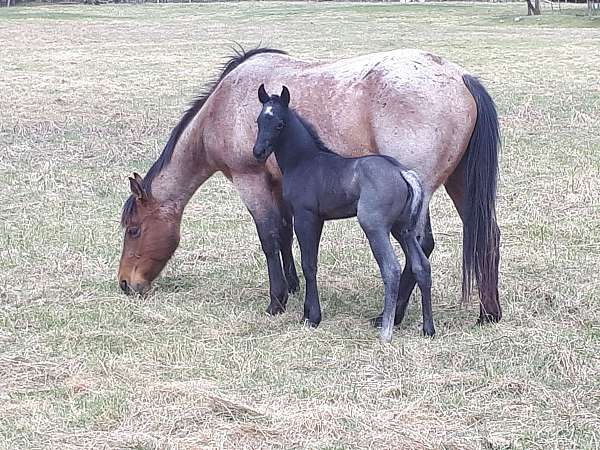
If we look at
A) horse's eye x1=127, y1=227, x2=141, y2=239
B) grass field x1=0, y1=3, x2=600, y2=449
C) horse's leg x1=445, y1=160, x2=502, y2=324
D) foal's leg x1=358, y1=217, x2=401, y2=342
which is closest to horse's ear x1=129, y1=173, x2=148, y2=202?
horse's eye x1=127, y1=227, x2=141, y2=239

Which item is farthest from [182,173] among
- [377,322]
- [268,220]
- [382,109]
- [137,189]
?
[377,322]

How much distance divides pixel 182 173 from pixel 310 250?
52.8 inches

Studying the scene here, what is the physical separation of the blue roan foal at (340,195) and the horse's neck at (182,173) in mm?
970

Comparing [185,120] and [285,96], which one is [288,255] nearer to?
[185,120]

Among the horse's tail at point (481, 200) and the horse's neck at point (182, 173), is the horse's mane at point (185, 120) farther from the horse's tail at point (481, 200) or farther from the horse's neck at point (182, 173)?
the horse's tail at point (481, 200)

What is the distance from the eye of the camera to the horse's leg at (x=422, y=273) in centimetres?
541

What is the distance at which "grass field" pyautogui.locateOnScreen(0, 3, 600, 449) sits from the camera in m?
4.19

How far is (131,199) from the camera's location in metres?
6.50

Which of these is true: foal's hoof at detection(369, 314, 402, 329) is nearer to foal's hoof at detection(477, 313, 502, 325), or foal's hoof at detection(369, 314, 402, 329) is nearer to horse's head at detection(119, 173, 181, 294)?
foal's hoof at detection(477, 313, 502, 325)

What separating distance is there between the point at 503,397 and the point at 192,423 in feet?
4.82

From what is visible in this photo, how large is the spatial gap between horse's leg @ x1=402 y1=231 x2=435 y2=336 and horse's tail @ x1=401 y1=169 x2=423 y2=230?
0.63 ft

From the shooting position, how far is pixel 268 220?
19.9 feet

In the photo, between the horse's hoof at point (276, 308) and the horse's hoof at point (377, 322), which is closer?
the horse's hoof at point (377, 322)

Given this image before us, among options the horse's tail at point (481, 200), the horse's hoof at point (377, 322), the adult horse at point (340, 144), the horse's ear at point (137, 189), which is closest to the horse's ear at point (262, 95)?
the adult horse at point (340, 144)
